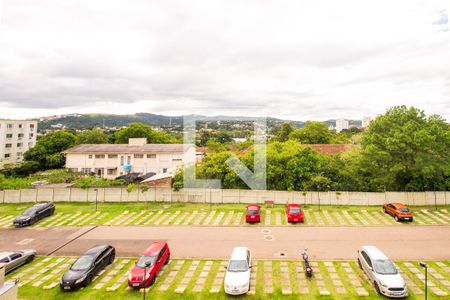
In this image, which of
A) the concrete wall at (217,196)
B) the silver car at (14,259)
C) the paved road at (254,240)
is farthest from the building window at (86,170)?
the silver car at (14,259)

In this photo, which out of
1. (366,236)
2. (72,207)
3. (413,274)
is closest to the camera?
(413,274)

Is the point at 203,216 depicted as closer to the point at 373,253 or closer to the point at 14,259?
the point at 14,259

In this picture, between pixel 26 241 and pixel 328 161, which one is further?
pixel 328 161

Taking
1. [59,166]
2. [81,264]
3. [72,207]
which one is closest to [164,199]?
[72,207]

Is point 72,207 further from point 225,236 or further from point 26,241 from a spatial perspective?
point 225,236

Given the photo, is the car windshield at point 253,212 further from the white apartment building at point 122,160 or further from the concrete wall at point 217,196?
the white apartment building at point 122,160

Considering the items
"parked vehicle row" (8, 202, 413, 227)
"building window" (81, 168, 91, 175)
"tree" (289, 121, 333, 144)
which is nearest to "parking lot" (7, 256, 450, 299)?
"parked vehicle row" (8, 202, 413, 227)

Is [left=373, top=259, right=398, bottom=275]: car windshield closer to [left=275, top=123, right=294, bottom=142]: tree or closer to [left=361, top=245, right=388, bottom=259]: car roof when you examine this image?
[left=361, top=245, right=388, bottom=259]: car roof
